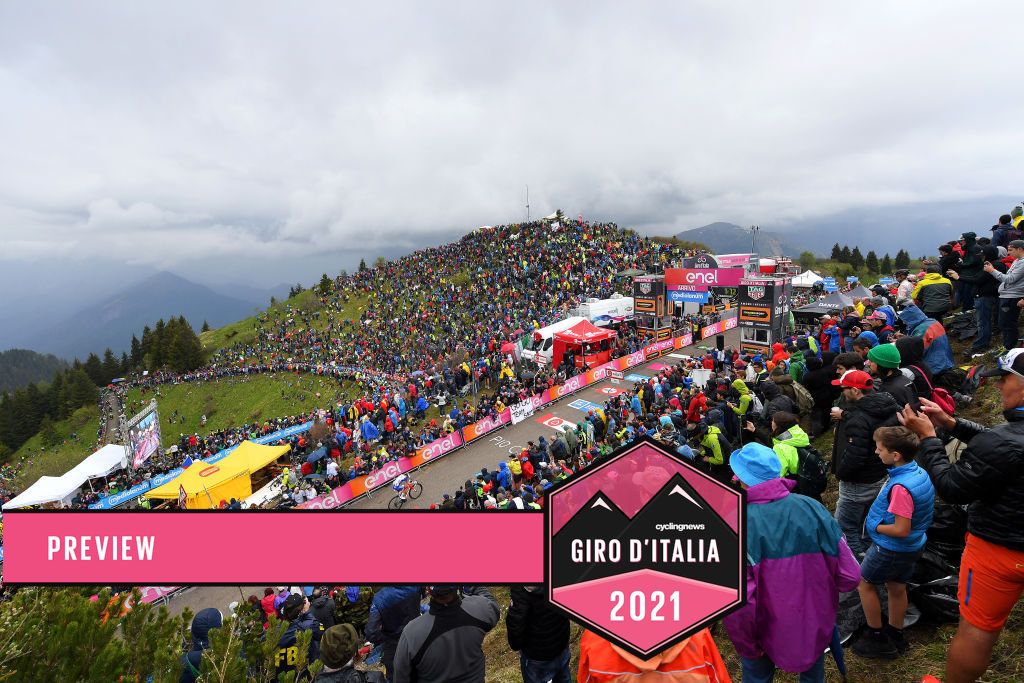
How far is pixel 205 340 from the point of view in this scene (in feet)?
285

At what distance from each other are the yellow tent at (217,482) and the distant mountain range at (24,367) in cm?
19727

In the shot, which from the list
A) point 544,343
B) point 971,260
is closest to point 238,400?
point 544,343

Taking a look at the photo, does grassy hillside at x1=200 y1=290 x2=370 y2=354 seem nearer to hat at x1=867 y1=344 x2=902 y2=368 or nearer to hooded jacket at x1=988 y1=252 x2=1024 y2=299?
hooded jacket at x1=988 y1=252 x2=1024 y2=299

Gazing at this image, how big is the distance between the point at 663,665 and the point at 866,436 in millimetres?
2958

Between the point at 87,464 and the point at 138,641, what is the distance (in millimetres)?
29329

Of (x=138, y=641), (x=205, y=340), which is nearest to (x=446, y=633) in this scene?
(x=138, y=641)

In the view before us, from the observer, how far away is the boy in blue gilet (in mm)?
3062

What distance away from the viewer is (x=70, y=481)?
22266 mm

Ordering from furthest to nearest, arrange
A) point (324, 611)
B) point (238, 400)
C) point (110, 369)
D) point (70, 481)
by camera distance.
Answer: point (110, 369) < point (238, 400) < point (70, 481) < point (324, 611)

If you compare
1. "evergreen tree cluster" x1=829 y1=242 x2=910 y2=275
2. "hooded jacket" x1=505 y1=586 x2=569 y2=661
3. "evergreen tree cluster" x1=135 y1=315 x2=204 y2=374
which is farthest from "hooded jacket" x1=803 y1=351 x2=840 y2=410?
"evergreen tree cluster" x1=135 y1=315 x2=204 y2=374

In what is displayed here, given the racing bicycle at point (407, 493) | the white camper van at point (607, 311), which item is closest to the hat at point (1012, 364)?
the racing bicycle at point (407, 493)

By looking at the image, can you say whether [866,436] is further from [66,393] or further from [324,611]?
[66,393]

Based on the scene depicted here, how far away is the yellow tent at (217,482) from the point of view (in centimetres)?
1526

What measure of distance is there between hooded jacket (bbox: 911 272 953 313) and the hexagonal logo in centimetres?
1038
